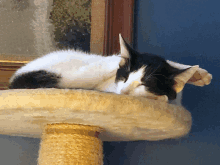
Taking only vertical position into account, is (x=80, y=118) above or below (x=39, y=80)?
below

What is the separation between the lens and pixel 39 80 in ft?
2.61

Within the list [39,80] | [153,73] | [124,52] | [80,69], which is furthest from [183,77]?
[39,80]

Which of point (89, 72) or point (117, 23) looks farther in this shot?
point (117, 23)

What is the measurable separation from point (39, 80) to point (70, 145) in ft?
0.84

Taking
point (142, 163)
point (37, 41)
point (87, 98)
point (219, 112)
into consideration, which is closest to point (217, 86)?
point (219, 112)

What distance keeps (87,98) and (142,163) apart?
2.20 feet

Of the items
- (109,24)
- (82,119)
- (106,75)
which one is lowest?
(82,119)

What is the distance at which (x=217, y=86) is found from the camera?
3.55 ft

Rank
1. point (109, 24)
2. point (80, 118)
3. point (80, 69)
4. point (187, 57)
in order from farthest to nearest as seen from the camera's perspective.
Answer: point (109, 24), point (187, 57), point (80, 69), point (80, 118)

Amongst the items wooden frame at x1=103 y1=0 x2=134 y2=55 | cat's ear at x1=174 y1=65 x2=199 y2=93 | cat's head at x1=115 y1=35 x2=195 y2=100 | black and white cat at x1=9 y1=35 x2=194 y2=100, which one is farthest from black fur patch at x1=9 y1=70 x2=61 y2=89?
wooden frame at x1=103 y1=0 x2=134 y2=55

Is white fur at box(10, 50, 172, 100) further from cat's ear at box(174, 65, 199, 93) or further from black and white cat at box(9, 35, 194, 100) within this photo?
cat's ear at box(174, 65, 199, 93)

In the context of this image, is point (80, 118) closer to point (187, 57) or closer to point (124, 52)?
point (124, 52)

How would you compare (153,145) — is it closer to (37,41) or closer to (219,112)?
(219,112)

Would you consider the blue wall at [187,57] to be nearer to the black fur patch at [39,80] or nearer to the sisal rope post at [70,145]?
the sisal rope post at [70,145]
